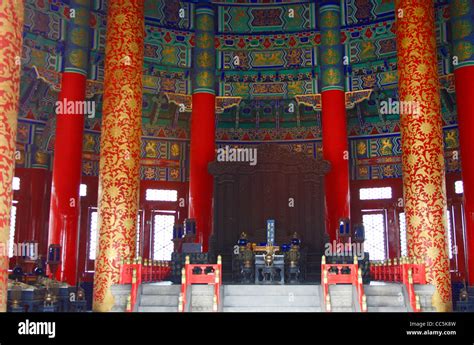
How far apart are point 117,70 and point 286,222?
5157 mm

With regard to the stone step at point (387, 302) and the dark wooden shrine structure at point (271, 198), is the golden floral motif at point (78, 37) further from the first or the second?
the stone step at point (387, 302)

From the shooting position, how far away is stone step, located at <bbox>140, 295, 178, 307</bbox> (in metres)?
8.62

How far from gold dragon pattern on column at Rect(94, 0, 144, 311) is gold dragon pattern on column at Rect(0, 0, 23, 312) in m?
4.13

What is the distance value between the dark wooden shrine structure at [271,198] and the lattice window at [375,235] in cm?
242

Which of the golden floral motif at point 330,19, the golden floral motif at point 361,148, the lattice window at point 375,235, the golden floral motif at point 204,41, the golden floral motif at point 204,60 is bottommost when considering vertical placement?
the lattice window at point 375,235

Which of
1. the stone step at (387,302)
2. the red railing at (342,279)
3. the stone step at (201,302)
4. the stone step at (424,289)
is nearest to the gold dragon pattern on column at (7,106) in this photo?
the stone step at (201,302)

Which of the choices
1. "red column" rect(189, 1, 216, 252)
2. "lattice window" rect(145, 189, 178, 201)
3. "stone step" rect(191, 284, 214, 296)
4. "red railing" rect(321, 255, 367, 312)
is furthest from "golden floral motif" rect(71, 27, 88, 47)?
"red railing" rect(321, 255, 367, 312)

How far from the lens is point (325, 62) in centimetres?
1397

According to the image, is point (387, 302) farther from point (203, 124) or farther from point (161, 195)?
point (161, 195)

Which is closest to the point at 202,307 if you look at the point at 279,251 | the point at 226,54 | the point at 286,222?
the point at 279,251

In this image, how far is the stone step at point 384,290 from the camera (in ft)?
28.5

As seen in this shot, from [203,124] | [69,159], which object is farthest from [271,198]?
[69,159]

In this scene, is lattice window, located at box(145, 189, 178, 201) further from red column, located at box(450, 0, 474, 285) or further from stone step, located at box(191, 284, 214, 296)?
stone step, located at box(191, 284, 214, 296)

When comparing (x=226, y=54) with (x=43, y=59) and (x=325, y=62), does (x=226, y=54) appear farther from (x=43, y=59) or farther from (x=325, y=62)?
(x=43, y=59)
